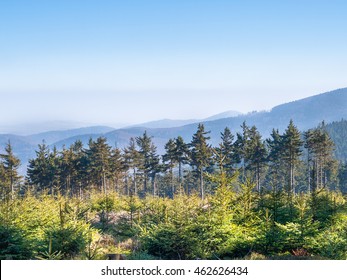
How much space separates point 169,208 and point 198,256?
6.26 meters

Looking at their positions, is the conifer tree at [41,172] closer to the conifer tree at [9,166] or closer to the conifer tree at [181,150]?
the conifer tree at [9,166]

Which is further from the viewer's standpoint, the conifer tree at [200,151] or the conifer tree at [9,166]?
the conifer tree at [200,151]

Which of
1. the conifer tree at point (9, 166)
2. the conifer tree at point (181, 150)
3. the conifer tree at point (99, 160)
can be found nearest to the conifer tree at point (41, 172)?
the conifer tree at point (9, 166)

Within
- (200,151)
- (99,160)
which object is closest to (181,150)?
(200,151)

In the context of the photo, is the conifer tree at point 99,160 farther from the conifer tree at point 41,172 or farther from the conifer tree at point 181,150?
the conifer tree at point 181,150

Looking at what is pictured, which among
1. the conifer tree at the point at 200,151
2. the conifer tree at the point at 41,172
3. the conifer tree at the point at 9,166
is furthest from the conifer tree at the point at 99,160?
the conifer tree at the point at 200,151

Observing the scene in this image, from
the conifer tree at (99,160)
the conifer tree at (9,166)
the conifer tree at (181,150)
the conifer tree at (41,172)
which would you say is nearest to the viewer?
the conifer tree at (9,166)

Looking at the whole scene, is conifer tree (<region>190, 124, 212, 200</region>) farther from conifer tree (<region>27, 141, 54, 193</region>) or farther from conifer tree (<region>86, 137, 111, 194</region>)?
conifer tree (<region>27, 141, 54, 193</region>)

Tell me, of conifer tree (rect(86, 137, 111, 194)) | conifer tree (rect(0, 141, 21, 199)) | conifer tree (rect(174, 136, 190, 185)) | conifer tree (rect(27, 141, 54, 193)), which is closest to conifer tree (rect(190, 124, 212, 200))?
conifer tree (rect(174, 136, 190, 185))

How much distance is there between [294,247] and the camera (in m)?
14.6

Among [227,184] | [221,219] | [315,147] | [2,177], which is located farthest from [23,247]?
[315,147]

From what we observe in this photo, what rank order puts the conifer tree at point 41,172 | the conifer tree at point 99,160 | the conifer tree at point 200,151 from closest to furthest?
the conifer tree at point 200,151 < the conifer tree at point 99,160 < the conifer tree at point 41,172
